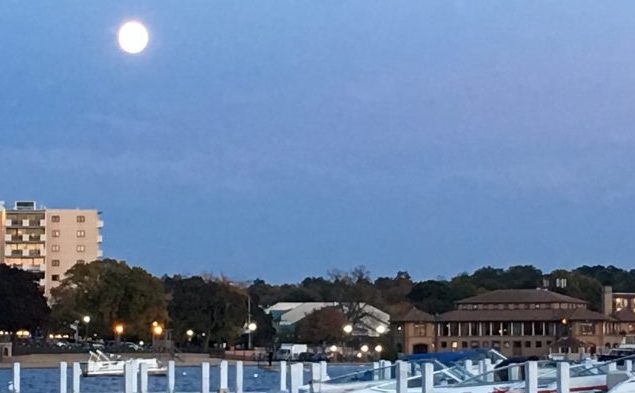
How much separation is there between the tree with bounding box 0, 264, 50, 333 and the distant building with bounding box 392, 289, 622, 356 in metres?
40.7

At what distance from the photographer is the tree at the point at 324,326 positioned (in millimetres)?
167375

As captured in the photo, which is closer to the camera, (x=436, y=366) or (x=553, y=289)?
(x=436, y=366)

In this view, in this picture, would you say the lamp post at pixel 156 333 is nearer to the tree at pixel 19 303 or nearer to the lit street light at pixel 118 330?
the lit street light at pixel 118 330

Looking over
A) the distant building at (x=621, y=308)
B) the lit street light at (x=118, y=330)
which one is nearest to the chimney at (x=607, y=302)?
the distant building at (x=621, y=308)

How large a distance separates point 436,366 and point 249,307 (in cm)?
11818

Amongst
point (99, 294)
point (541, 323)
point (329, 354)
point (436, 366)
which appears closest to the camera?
point (436, 366)

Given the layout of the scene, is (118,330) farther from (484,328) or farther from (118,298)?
(484,328)

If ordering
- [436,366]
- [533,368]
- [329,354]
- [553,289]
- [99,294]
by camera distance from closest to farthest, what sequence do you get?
[533,368], [436,366], [99,294], [329,354], [553,289]

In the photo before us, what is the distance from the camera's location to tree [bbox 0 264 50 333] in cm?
13900

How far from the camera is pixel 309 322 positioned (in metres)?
171

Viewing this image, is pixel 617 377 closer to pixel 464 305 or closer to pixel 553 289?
pixel 464 305

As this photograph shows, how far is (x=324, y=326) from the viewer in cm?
16875

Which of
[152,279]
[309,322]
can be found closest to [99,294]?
[152,279]

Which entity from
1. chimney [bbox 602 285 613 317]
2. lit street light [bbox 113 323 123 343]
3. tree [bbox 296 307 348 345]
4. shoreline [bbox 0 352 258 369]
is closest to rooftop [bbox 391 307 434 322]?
tree [bbox 296 307 348 345]
